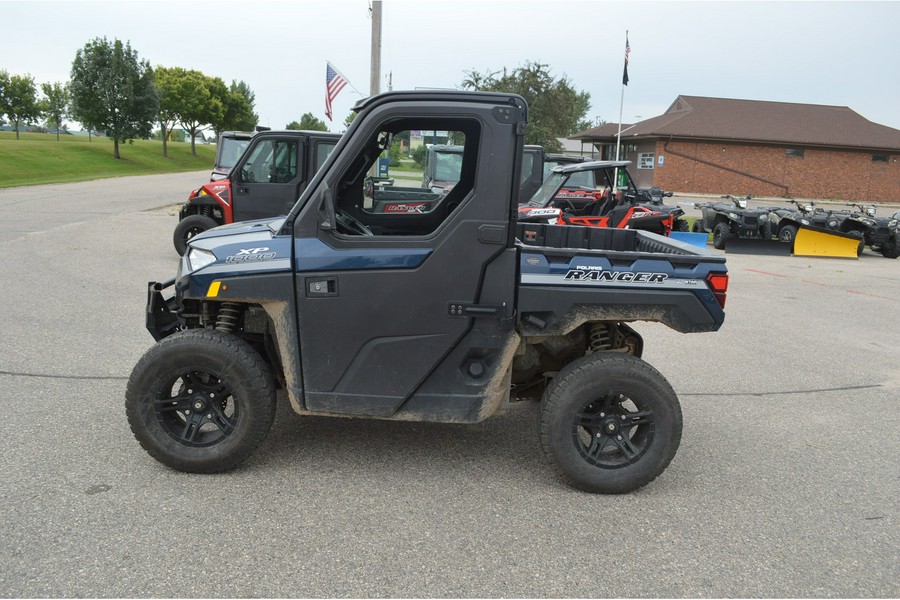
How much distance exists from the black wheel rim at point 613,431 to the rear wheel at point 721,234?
14.3 meters

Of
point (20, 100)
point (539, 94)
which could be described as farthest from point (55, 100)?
point (539, 94)

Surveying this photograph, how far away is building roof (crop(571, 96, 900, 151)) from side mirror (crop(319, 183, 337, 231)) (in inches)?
1513

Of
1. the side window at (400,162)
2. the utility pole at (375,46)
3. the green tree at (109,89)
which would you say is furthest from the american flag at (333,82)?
the green tree at (109,89)

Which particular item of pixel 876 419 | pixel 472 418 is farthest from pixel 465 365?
pixel 876 419

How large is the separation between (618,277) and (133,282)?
7858 millimetres

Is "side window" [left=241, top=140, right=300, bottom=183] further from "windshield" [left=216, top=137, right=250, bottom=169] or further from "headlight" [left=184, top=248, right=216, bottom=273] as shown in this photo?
"headlight" [left=184, top=248, right=216, bottom=273]

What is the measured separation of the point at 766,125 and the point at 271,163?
38543 mm

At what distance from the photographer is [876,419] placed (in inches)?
219

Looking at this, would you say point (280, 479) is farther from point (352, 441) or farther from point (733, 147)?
point (733, 147)

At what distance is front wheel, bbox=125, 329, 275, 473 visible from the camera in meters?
3.98

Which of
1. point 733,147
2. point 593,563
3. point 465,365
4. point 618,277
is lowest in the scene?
point 593,563

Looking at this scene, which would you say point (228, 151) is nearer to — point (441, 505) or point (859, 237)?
point (441, 505)

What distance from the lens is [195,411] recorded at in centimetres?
410

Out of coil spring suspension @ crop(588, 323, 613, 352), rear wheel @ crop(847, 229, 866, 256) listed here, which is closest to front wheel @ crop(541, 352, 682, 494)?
coil spring suspension @ crop(588, 323, 613, 352)
